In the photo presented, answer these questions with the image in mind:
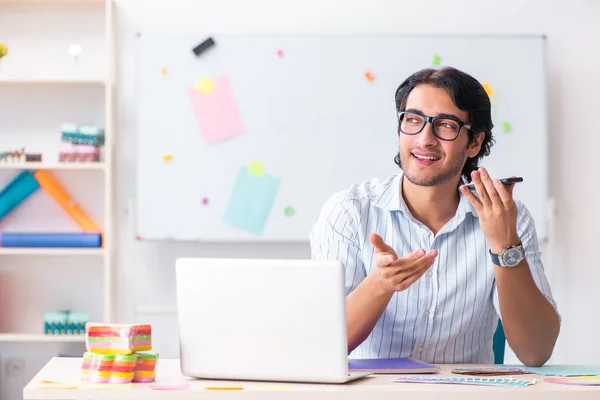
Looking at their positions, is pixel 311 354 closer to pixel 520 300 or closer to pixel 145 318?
pixel 520 300

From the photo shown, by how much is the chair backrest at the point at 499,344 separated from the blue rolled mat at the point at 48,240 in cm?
192

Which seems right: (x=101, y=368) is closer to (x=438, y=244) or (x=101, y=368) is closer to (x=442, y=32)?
(x=438, y=244)

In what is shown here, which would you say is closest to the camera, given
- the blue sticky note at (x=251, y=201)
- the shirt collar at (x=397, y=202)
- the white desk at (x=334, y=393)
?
the white desk at (x=334, y=393)

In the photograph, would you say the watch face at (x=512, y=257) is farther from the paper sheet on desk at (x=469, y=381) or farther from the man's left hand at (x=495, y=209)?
the paper sheet on desk at (x=469, y=381)

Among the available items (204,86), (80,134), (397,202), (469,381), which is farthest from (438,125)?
(80,134)

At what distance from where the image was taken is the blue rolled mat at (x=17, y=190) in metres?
3.57

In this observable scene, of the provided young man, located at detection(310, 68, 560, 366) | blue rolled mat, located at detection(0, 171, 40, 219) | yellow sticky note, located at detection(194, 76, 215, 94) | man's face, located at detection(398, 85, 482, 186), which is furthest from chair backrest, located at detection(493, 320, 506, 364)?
blue rolled mat, located at detection(0, 171, 40, 219)

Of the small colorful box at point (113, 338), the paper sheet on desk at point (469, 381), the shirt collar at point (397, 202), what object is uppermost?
the shirt collar at point (397, 202)

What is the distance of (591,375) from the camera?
5.50ft

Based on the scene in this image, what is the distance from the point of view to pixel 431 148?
2.01m

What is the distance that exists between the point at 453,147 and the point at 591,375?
0.63 metres

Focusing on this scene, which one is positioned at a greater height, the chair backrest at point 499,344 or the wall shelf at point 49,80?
the wall shelf at point 49,80

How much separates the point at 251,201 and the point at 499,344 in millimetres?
1638

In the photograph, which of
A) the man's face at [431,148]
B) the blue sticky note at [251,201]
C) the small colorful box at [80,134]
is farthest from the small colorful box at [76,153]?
the man's face at [431,148]
